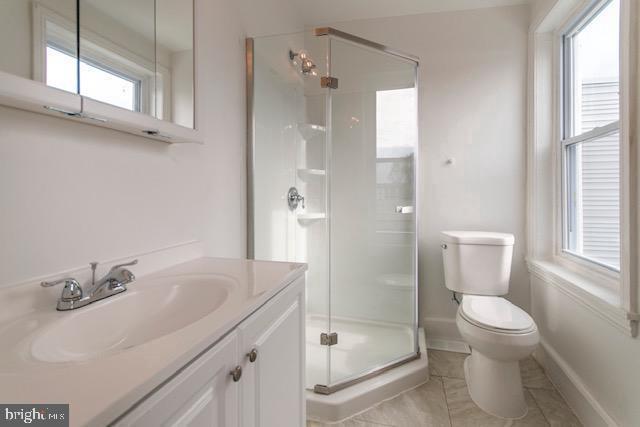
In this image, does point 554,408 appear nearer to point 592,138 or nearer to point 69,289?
point 592,138

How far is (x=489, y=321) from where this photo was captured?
1.54m

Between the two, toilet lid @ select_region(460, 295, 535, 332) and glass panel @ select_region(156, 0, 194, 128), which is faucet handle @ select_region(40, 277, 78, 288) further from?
toilet lid @ select_region(460, 295, 535, 332)

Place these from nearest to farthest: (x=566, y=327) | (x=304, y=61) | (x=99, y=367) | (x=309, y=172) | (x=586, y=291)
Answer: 1. (x=99, y=367)
2. (x=586, y=291)
3. (x=566, y=327)
4. (x=304, y=61)
5. (x=309, y=172)

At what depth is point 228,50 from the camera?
146 cm

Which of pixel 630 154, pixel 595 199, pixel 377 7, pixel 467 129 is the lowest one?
pixel 595 199

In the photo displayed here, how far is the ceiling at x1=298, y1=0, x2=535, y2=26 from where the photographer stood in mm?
2117

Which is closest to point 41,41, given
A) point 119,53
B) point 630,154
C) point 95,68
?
point 95,68

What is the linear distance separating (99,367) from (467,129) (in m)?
2.39

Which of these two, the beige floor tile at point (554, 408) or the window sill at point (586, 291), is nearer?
the window sill at point (586, 291)

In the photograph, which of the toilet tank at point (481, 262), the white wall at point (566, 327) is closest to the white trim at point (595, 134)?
the white wall at point (566, 327)

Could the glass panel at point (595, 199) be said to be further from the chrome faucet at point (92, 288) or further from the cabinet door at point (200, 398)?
the chrome faucet at point (92, 288)

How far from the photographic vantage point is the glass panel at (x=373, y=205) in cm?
189

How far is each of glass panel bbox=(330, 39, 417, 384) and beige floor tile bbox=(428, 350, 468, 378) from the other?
210mm

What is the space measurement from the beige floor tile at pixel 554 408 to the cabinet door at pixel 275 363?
1322 millimetres
